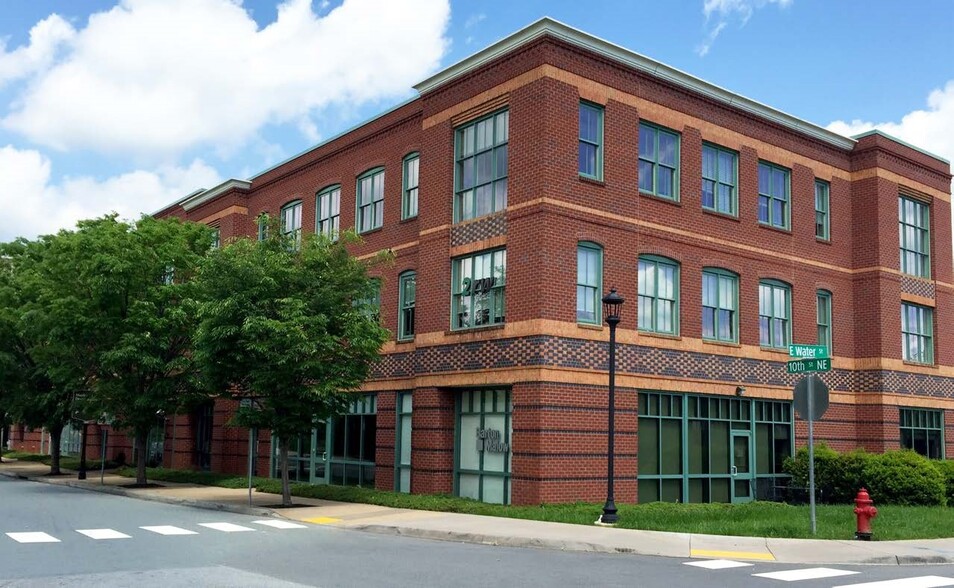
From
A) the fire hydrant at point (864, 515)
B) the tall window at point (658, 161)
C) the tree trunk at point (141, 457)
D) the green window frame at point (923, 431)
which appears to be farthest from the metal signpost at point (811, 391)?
the tree trunk at point (141, 457)

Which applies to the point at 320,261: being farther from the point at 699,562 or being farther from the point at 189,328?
the point at 699,562

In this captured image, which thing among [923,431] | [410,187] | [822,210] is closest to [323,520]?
[410,187]

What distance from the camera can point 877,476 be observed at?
2470cm

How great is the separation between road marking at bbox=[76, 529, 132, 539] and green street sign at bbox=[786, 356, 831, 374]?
12.0 meters

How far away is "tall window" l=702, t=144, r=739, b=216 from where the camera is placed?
26.2 m

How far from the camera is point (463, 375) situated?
2380 cm

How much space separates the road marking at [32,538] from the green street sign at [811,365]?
1288 centimetres

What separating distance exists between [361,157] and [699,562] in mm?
19146

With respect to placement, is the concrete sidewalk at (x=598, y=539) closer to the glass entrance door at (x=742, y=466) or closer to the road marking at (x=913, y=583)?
the road marking at (x=913, y=583)

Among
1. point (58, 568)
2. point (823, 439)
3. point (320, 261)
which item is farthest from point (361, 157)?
point (58, 568)

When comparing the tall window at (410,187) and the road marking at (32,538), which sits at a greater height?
the tall window at (410,187)

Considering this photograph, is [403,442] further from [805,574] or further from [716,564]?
[805,574]

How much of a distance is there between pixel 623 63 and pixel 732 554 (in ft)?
42.8

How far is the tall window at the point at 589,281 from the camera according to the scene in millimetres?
22797
